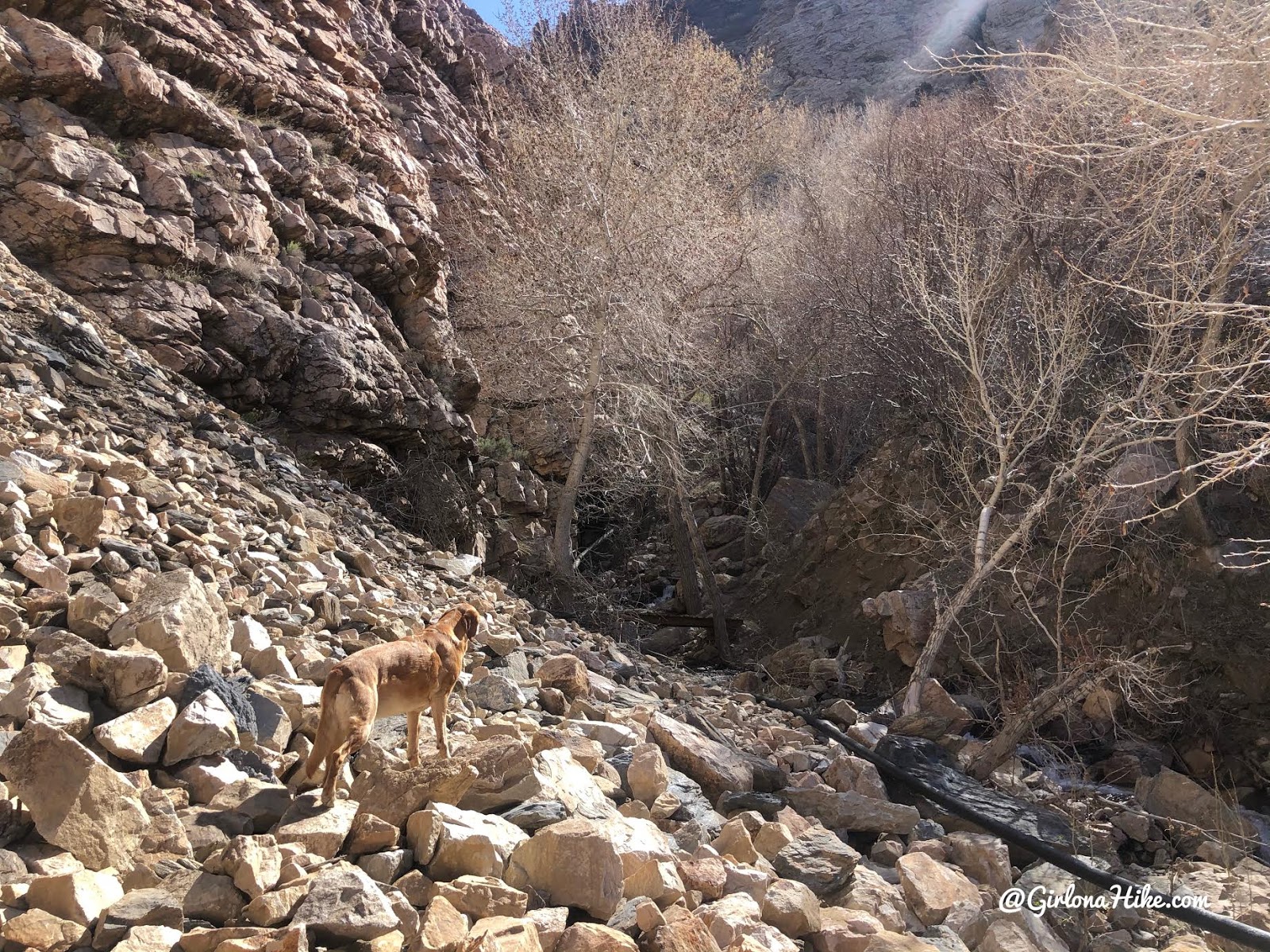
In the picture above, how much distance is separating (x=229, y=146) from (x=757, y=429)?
36.1 feet

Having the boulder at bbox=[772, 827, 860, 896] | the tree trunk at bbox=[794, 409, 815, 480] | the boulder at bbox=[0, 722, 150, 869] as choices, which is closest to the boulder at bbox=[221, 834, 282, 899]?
the boulder at bbox=[0, 722, 150, 869]

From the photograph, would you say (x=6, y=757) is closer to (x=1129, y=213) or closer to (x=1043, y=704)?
(x=1043, y=704)

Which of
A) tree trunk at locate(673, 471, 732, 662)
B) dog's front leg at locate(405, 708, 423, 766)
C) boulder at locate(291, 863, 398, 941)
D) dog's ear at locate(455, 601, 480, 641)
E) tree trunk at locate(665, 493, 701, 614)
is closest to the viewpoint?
boulder at locate(291, 863, 398, 941)

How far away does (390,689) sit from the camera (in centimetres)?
339

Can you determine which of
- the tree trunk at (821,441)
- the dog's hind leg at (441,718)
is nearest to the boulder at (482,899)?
the dog's hind leg at (441,718)

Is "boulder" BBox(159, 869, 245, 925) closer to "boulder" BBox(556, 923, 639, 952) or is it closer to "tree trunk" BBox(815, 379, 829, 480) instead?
"boulder" BBox(556, 923, 639, 952)

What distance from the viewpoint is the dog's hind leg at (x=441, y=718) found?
12.2 ft

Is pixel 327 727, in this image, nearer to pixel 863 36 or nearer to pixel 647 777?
pixel 647 777

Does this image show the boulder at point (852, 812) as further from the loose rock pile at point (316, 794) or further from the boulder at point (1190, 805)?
the boulder at point (1190, 805)

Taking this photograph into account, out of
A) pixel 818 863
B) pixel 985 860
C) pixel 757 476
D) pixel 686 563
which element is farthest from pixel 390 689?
pixel 757 476

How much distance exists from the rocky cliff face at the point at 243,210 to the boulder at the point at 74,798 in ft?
26.1

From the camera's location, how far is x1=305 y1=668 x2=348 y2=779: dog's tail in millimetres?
3074

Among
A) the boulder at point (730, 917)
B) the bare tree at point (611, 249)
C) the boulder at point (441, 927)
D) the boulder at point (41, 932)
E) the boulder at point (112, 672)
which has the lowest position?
the boulder at point (730, 917)

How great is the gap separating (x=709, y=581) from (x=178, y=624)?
10.5 meters
